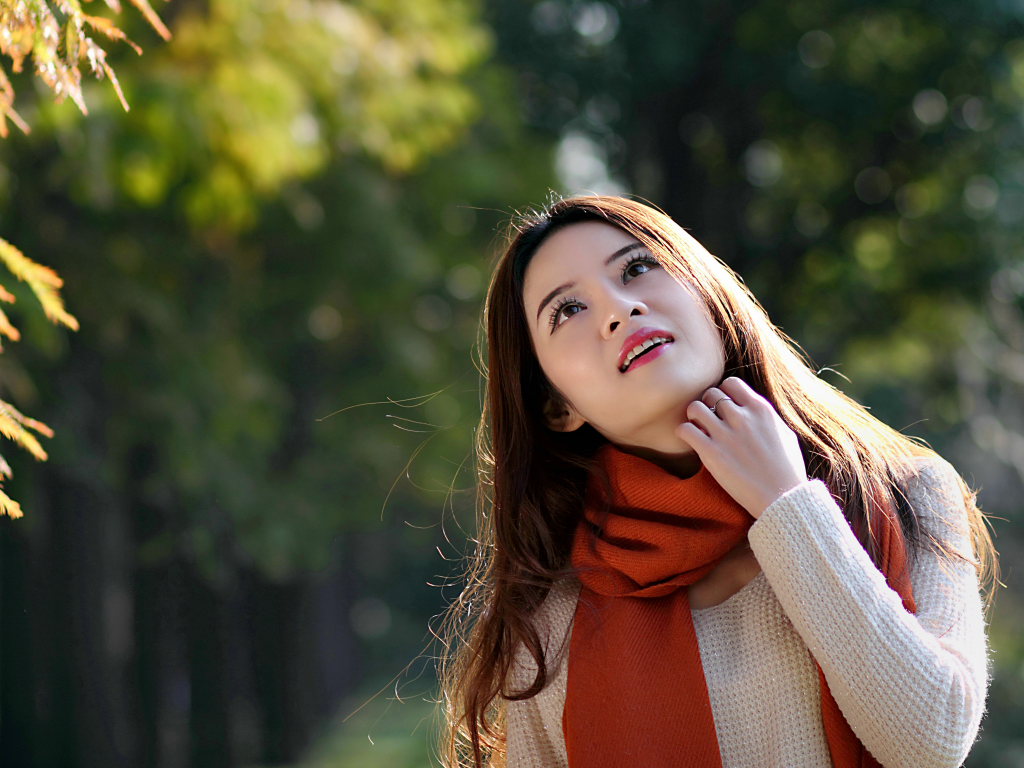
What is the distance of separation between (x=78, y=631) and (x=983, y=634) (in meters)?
8.27

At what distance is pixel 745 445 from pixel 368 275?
885 cm

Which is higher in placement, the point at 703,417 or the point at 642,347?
the point at 642,347

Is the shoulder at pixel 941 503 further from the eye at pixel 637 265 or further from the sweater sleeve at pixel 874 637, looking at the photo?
the eye at pixel 637 265

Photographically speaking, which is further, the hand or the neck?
the neck

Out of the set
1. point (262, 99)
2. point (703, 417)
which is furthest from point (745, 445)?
point (262, 99)

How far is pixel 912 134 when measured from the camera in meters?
12.1

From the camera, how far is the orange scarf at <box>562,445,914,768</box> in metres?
2.30

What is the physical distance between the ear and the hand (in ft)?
1.35

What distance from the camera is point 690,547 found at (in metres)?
2.38

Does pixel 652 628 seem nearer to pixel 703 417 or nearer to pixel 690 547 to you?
pixel 690 547

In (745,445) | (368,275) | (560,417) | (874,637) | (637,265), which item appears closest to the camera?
(874,637)

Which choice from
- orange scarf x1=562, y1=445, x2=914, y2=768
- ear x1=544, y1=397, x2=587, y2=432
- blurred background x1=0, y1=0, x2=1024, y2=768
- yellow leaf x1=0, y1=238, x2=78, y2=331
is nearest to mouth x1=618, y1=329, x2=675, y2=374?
orange scarf x1=562, y1=445, x2=914, y2=768

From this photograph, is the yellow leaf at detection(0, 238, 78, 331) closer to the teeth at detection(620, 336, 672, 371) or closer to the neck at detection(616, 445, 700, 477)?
the teeth at detection(620, 336, 672, 371)

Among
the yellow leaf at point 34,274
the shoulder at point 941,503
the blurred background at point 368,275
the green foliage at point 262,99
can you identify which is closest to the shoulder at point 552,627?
the shoulder at point 941,503
